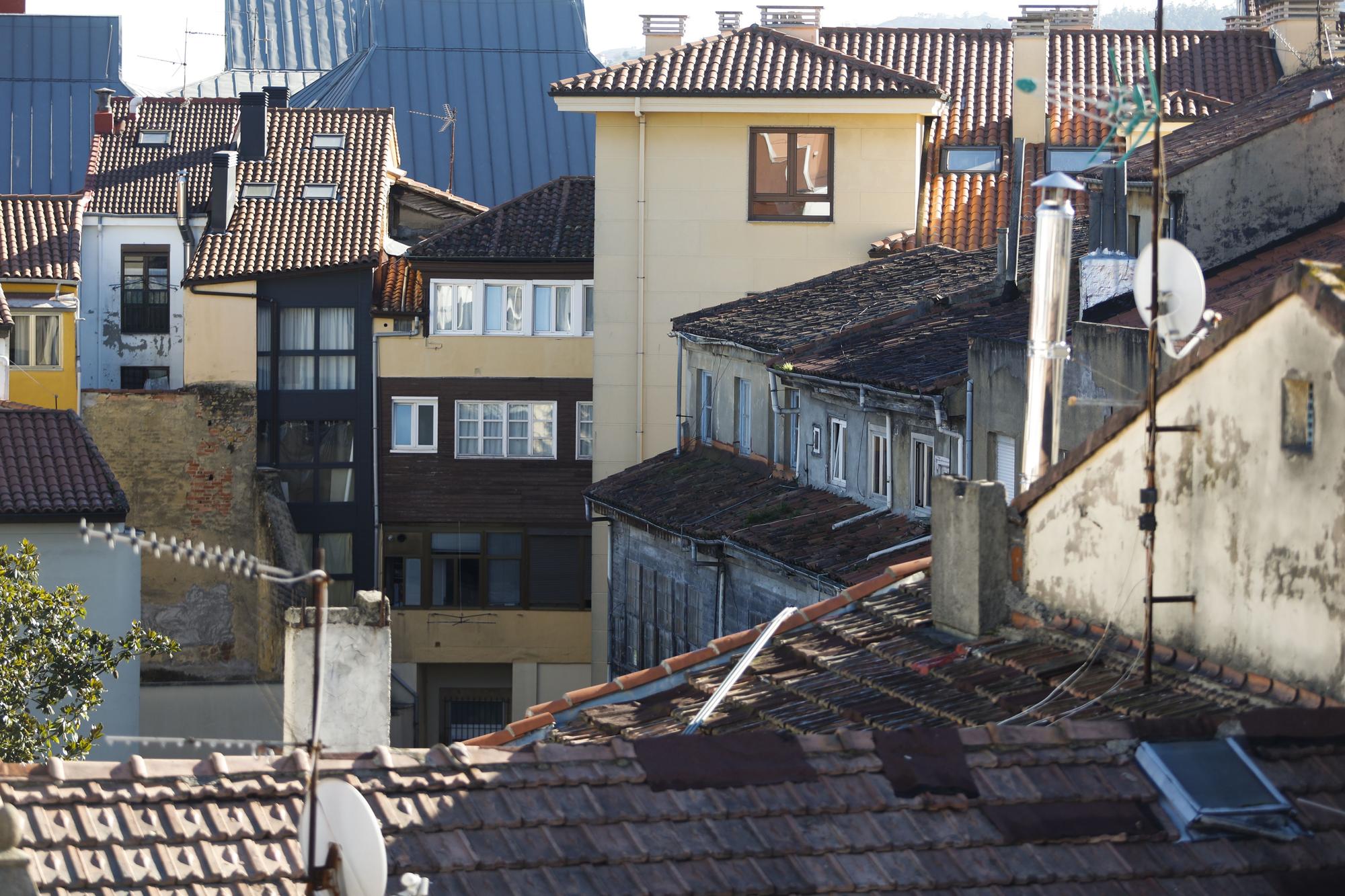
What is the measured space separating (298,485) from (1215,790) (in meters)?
40.2

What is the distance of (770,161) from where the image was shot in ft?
136

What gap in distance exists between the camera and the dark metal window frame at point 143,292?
180 feet

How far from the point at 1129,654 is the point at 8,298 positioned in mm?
44235

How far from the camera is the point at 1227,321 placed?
1139cm

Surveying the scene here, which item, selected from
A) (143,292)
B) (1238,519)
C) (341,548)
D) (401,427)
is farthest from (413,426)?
(1238,519)

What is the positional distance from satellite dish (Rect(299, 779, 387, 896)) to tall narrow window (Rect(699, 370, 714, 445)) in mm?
26177

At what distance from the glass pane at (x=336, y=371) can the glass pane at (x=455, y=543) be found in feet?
13.1

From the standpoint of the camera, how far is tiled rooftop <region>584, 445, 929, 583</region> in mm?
24312

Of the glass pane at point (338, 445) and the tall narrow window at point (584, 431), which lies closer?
the tall narrow window at point (584, 431)

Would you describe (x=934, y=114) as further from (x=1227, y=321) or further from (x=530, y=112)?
(x=1227, y=321)

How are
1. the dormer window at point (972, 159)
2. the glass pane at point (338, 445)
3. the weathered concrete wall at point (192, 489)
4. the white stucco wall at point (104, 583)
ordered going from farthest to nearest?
the glass pane at point (338, 445) → the weathered concrete wall at point (192, 489) → the dormer window at point (972, 159) → the white stucco wall at point (104, 583)

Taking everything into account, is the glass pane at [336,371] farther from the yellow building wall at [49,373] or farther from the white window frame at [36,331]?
the white window frame at [36,331]

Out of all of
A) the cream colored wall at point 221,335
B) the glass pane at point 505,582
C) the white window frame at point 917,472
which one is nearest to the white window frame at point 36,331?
the cream colored wall at point 221,335

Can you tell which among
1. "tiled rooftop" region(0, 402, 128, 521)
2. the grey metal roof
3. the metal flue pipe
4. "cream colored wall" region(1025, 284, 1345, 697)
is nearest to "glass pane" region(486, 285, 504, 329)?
"tiled rooftop" region(0, 402, 128, 521)
